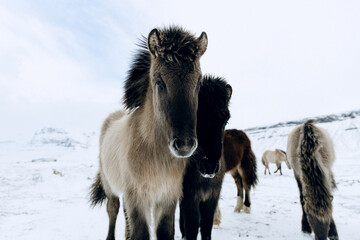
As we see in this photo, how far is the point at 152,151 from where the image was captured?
7.64ft

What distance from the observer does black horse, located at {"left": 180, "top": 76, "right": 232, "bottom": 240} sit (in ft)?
8.67

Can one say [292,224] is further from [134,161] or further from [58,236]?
[58,236]

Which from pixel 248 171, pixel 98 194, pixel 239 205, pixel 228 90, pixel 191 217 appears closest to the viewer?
pixel 191 217

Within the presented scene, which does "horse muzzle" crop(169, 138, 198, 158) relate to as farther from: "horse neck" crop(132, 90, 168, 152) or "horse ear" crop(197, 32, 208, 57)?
"horse ear" crop(197, 32, 208, 57)

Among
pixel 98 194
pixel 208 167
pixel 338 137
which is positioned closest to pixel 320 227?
pixel 208 167

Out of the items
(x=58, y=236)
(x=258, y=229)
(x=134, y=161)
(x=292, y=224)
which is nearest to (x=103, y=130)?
(x=58, y=236)

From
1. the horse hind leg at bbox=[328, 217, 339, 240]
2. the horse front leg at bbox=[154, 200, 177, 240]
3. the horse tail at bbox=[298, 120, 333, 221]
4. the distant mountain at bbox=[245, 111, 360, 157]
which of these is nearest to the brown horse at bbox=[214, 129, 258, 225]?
the horse tail at bbox=[298, 120, 333, 221]

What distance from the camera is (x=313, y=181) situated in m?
3.38

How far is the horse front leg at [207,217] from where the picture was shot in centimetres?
330

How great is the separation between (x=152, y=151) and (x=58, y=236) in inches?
126

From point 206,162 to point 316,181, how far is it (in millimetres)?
1937

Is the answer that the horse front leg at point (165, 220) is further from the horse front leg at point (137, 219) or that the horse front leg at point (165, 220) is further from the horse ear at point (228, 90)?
the horse ear at point (228, 90)

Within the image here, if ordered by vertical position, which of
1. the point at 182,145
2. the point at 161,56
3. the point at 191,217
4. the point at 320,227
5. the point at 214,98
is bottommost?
the point at 320,227

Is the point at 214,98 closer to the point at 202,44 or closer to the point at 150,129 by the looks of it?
the point at 202,44
